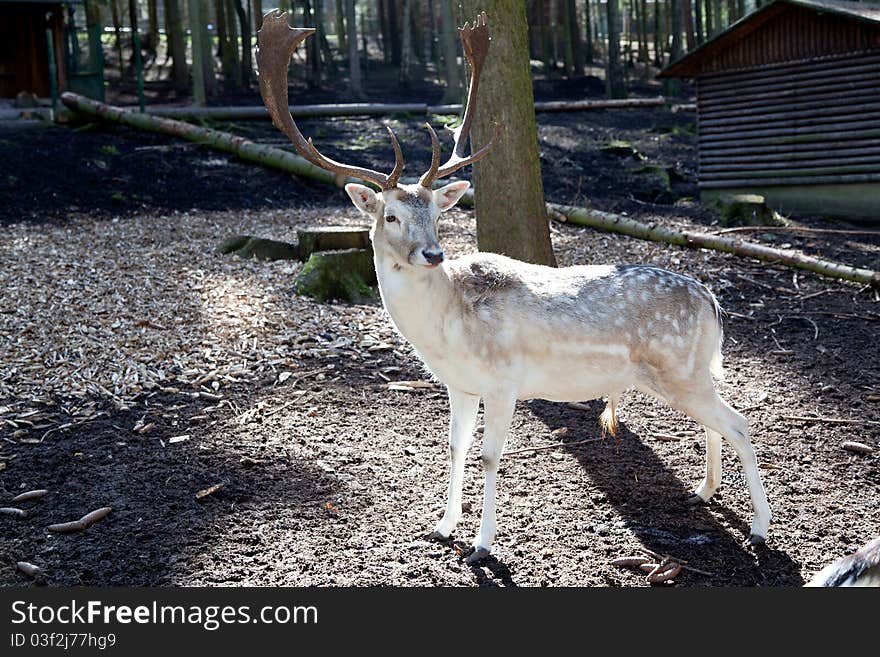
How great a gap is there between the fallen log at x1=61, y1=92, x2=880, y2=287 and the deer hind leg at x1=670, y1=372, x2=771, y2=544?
16.3 feet

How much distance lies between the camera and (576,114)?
23.0m

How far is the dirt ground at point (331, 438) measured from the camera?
4.64 metres

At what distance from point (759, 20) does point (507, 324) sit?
1109 cm

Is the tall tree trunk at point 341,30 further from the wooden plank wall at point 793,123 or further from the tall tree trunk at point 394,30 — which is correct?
the wooden plank wall at point 793,123

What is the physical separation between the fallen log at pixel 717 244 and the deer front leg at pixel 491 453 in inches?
228

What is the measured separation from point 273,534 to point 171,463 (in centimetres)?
111

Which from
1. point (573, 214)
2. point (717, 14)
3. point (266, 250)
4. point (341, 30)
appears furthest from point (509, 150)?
point (717, 14)

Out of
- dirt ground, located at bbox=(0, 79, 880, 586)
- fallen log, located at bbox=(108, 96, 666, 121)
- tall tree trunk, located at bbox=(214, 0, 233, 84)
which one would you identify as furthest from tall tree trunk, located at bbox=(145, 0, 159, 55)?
dirt ground, located at bbox=(0, 79, 880, 586)

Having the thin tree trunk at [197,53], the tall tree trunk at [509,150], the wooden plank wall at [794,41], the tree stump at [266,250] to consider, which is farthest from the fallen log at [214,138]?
the wooden plank wall at [794,41]

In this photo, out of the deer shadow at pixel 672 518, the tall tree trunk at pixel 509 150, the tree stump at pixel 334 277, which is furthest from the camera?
the tree stump at pixel 334 277

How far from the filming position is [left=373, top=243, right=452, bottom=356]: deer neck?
4641 mm

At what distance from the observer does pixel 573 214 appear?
1161cm

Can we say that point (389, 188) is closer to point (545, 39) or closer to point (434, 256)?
point (434, 256)

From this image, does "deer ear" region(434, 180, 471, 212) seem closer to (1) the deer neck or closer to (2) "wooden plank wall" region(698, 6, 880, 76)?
(1) the deer neck
